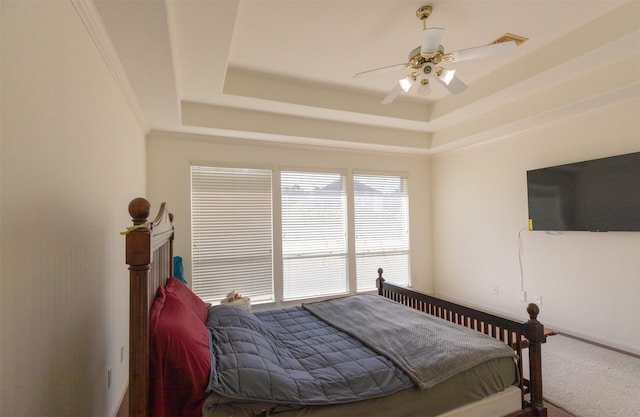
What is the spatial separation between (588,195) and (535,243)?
859 millimetres

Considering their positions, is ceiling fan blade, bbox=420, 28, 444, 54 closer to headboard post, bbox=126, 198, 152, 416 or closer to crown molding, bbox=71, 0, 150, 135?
crown molding, bbox=71, 0, 150, 135

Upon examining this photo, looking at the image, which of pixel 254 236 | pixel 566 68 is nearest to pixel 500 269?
pixel 566 68

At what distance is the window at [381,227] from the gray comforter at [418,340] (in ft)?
7.21

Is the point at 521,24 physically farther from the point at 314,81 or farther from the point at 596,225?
the point at 596,225

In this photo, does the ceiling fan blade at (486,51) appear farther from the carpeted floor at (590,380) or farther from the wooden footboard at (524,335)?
the carpeted floor at (590,380)

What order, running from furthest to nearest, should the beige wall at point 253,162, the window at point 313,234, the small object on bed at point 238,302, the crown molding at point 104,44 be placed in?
the window at point 313,234 → the beige wall at point 253,162 → the small object on bed at point 238,302 → the crown molding at point 104,44

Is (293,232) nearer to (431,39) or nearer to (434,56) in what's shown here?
(434,56)

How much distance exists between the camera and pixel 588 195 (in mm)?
3287

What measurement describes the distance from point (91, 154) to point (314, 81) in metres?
2.34

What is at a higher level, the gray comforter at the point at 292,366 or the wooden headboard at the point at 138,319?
the wooden headboard at the point at 138,319

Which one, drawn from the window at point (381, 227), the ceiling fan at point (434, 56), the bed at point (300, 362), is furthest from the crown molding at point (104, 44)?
the window at point (381, 227)

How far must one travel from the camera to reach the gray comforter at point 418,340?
1757 mm

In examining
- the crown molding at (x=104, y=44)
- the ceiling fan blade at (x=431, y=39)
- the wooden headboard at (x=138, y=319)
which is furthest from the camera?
the ceiling fan blade at (x=431, y=39)

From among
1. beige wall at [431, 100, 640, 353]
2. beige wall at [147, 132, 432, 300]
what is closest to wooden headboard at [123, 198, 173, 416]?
beige wall at [147, 132, 432, 300]
